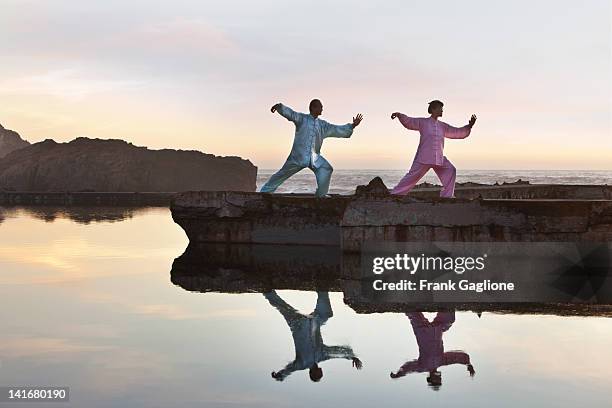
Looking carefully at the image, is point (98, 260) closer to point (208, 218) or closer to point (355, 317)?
point (208, 218)

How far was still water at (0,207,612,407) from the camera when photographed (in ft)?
12.8

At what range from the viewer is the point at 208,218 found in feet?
41.1

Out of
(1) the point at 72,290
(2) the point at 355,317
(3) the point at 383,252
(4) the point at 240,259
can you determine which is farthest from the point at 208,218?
(2) the point at 355,317

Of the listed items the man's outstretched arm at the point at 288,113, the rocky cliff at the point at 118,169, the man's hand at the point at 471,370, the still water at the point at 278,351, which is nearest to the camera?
the still water at the point at 278,351

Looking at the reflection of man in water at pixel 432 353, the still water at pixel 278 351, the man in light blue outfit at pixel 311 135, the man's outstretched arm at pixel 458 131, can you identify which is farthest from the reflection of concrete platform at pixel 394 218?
the reflection of man in water at pixel 432 353

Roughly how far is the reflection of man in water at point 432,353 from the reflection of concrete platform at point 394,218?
3.99 m

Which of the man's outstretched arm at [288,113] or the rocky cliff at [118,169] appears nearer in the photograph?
the man's outstretched arm at [288,113]

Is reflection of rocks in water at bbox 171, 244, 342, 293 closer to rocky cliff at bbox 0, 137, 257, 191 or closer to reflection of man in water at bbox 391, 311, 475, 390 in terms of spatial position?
reflection of man in water at bbox 391, 311, 475, 390

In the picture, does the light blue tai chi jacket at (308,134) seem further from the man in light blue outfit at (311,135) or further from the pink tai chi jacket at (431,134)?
the pink tai chi jacket at (431,134)

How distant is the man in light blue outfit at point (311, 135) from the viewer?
1208cm

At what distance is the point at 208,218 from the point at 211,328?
22.7 ft

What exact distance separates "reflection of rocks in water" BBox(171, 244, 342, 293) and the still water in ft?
1.76

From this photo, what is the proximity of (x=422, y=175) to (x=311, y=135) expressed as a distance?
6.34 ft

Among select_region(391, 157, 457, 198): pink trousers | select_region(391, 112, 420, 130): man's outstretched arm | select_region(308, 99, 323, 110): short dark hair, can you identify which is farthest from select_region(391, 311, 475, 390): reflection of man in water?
select_region(308, 99, 323, 110): short dark hair
